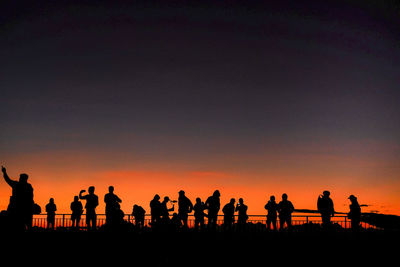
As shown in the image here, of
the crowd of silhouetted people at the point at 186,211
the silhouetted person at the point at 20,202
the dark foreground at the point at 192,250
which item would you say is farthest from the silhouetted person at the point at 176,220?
the silhouetted person at the point at 20,202

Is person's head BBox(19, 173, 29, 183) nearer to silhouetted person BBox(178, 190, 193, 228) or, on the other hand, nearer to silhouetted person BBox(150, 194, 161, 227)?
silhouetted person BBox(150, 194, 161, 227)

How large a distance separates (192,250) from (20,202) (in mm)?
5695

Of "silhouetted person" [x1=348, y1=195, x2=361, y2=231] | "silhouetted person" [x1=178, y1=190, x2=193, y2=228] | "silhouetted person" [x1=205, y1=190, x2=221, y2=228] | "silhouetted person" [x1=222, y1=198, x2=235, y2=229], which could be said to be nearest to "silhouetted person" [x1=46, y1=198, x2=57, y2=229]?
"silhouetted person" [x1=178, y1=190, x2=193, y2=228]

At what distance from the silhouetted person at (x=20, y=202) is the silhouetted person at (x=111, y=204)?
5704mm

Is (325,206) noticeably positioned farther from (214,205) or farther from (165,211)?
(165,211)

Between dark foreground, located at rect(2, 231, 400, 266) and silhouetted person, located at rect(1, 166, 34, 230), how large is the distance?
48 centimetres

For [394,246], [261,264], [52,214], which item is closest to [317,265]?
[261,264]

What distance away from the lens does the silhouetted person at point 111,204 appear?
1772 centimetres

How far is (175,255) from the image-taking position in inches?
499

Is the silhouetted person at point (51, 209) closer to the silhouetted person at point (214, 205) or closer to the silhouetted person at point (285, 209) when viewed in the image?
the silhouetted person at point (214, 205)

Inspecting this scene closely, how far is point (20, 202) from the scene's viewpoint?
1186 cm

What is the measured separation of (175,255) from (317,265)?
428cm

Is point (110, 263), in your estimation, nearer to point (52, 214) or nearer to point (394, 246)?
point (394, 246)

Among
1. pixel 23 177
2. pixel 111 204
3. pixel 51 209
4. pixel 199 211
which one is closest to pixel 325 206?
pixel 199 211
